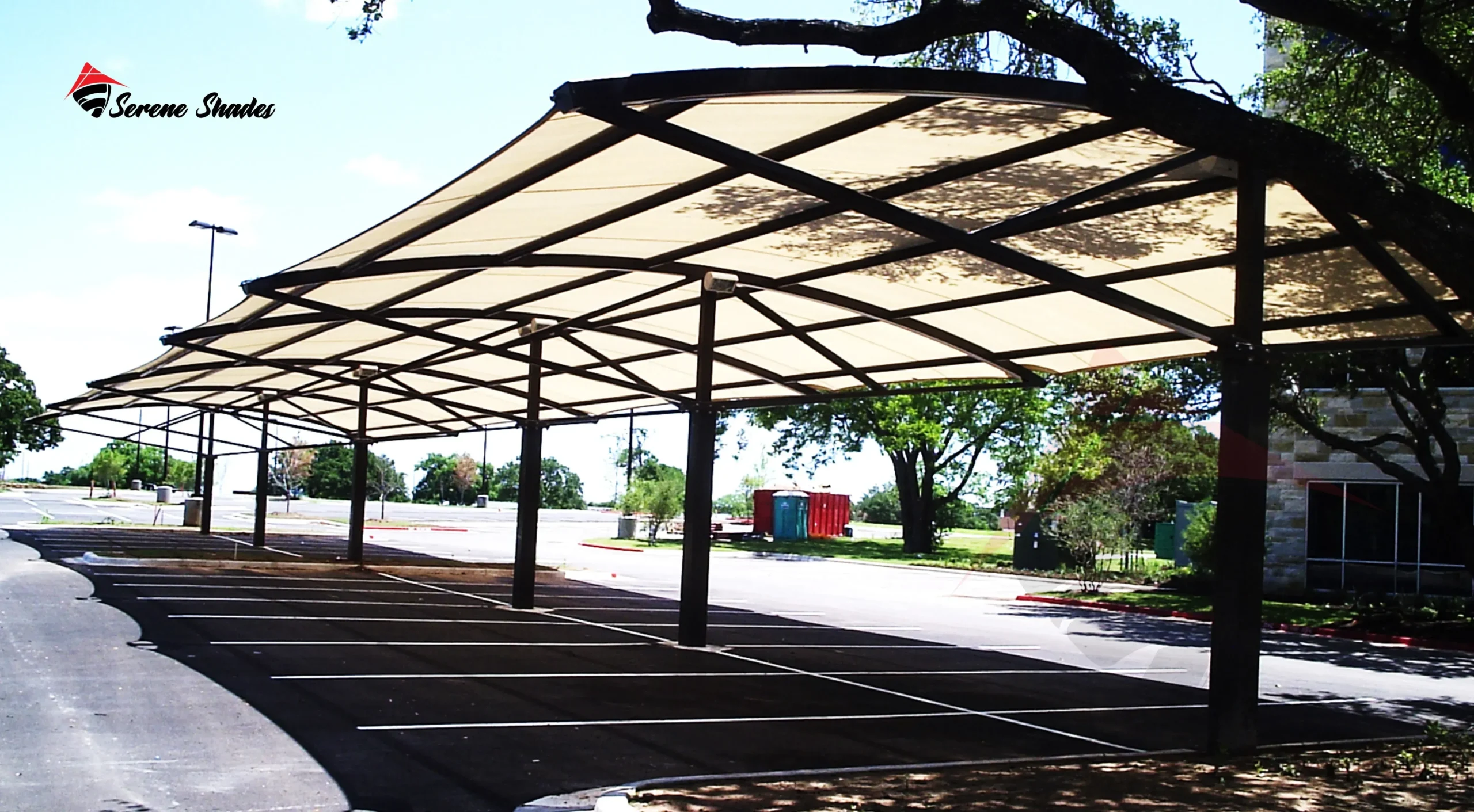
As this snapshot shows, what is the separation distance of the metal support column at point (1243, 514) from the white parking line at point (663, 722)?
297cm

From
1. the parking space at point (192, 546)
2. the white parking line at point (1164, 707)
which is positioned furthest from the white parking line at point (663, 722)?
the parking space at point (192, 546)

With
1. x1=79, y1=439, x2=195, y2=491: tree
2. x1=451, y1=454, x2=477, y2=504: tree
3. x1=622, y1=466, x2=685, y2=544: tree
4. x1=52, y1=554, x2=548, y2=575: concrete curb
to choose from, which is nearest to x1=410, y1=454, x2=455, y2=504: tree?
x1=451, y1=454, x2=477, y2=504: tree

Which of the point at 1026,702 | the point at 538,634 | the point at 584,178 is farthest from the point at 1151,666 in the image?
the point at 584,178

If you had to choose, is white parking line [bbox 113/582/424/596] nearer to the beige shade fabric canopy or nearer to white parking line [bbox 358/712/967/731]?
the beige shade fabric canopy

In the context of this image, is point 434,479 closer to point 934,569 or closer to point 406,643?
point 934,569

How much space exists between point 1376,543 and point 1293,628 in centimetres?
835

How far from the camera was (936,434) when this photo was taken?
50.5 meters

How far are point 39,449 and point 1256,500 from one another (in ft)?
313

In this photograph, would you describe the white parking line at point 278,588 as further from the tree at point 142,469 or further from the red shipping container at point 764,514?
the tree at point 142,469

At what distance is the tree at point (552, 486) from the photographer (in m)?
113

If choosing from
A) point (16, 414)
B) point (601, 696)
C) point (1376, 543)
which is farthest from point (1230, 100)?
point (16, 414)

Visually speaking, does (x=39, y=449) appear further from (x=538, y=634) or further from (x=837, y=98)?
(x=837, y=98)

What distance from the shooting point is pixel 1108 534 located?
33250 mm

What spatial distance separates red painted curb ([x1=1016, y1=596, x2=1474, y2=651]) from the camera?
23.0 metres
